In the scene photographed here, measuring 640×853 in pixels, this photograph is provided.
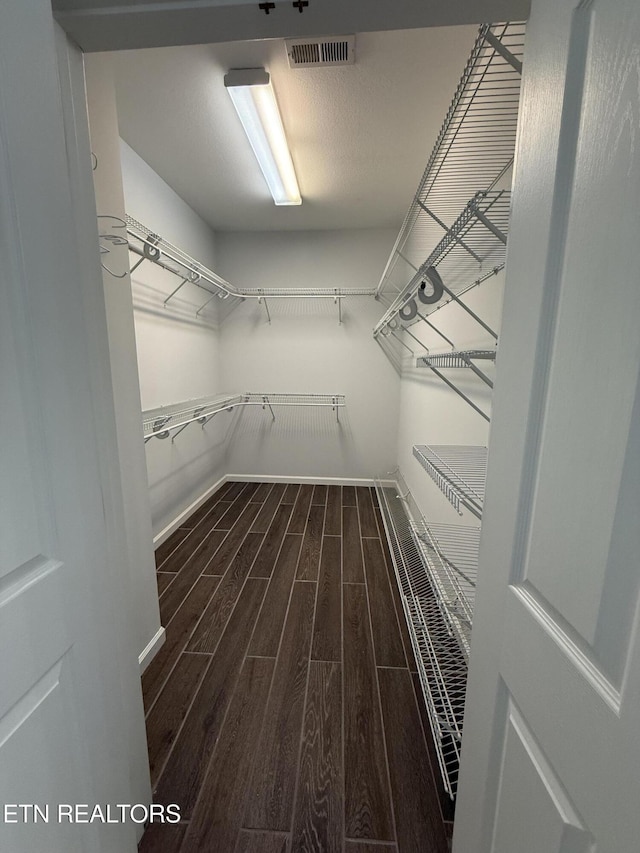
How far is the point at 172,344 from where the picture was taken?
267 cm

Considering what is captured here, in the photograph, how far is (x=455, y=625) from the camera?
1267 millimetres

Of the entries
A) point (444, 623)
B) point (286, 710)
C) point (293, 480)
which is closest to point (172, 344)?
point (293, 480)

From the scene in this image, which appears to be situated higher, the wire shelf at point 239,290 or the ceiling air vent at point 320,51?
the ceiling air vent at point 320,51

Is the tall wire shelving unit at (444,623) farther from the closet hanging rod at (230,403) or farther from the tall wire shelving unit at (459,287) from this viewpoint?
the closet hanging rod at (230,403)

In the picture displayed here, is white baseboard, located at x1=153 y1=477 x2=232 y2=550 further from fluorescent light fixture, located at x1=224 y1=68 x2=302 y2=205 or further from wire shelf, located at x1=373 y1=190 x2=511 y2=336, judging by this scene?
fluorescent light fixture, located at x1=224 y1=68 x2=302 y2=205

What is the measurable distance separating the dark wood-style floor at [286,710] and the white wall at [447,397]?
0.66 m

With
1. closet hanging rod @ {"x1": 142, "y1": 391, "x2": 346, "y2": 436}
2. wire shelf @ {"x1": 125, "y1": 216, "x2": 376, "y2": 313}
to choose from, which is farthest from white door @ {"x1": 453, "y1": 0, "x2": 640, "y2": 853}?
wire shelf @ {"x1": 125, "y1": 216, "x2": 376, "y2": 313}

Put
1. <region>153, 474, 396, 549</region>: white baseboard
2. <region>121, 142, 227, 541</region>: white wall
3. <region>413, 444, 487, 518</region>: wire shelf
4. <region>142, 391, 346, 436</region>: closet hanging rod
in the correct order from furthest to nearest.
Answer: <region>153, 474, 396, 549</region>: white baseboard, <region>142, 391, 346, 436</region>: closet hanging rod, <region>121, 142, 227, 541</region>: white wall, <region>413, 444, 487, 518</region>: wire shelf

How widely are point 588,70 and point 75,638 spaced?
1298 millimetres

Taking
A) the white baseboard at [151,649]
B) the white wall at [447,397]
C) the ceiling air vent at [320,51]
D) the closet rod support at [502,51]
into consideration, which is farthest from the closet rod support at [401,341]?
the white baseboard at [151,649]

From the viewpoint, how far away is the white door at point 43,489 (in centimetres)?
57

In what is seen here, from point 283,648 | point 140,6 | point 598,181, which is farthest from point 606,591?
point 283,648

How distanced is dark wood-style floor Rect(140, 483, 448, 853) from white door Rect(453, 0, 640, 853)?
0.54 meters

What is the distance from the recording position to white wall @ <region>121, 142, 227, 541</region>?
2.24 meters
